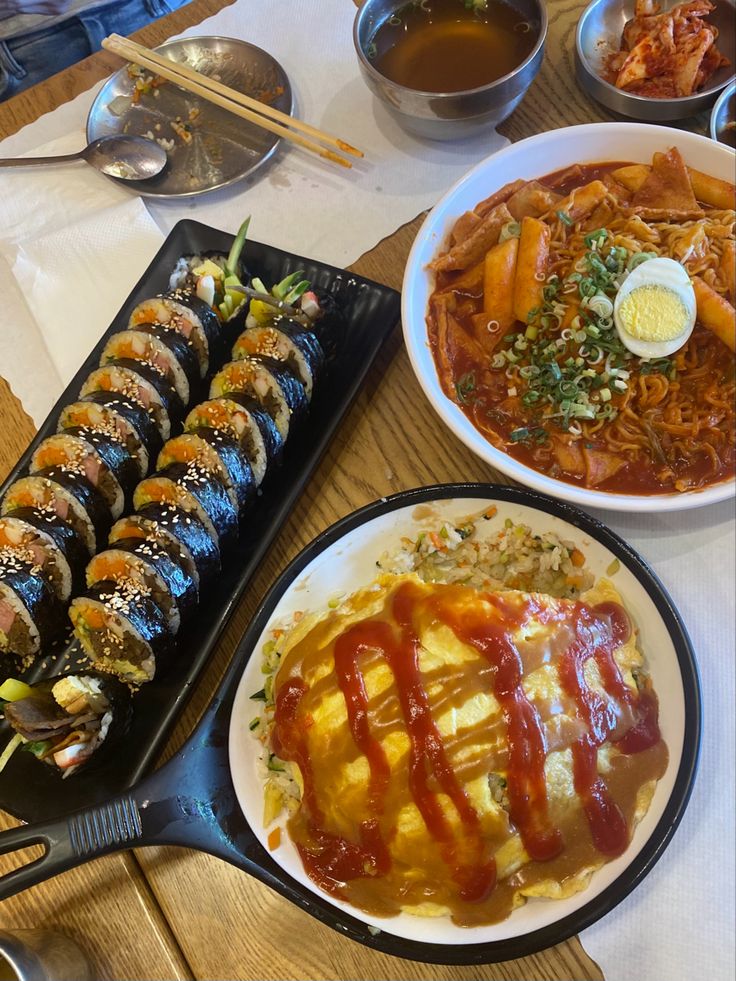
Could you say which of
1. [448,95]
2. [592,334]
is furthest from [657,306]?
[448,95]

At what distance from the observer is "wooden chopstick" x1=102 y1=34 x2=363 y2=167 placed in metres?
2.60

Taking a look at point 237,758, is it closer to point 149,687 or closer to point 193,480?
point 149,687

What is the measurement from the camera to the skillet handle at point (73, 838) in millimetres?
1434

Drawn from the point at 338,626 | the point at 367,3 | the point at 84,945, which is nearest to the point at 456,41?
the point at 367,3

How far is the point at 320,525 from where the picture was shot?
2.17 metres

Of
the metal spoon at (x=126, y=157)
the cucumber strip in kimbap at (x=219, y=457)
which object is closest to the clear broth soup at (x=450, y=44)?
the metal spoon at (x=126, y=157)

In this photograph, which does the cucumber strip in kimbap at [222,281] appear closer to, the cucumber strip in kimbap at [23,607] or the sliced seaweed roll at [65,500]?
the sliced seaweed roll at [65,500]

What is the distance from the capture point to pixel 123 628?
73.3 inches

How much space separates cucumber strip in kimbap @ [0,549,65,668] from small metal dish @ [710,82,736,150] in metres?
2.47

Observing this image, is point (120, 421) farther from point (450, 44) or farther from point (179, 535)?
point (450, 44)

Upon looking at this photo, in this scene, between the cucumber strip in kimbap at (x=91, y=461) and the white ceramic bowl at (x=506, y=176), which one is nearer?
the white ceramic bowl at (x=506, y=176)

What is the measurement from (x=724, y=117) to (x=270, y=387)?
1.70 metres

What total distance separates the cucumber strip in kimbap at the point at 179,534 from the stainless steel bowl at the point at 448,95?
1535 millimetres

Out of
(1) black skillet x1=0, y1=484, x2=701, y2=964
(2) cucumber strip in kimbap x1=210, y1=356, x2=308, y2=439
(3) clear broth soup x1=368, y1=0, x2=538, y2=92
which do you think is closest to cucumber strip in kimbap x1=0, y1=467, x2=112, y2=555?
(2) cucumber strip in kimbap x1=210, y1=356, x2=308, y2=439
